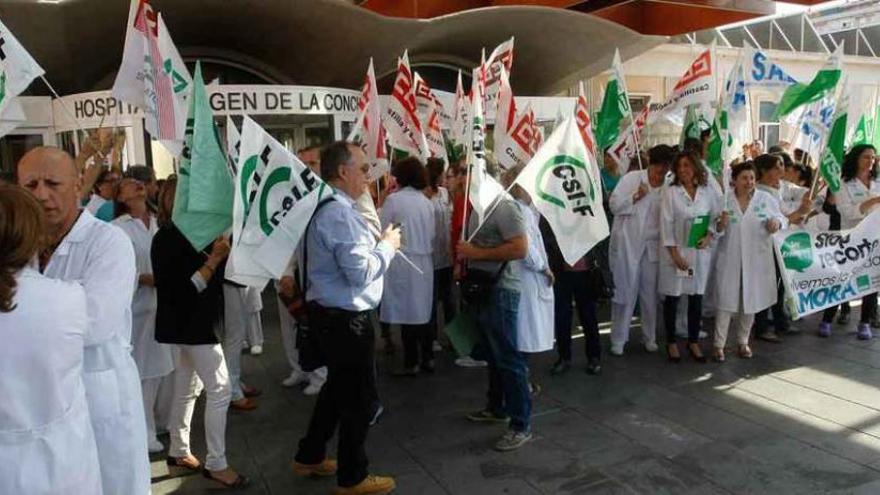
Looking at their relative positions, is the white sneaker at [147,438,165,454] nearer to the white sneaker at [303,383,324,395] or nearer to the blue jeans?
the white sneaker at [303,383,324,395]

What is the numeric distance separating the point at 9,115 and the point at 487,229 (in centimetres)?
312

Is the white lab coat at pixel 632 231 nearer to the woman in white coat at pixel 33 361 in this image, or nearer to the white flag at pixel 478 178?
the white flag at pixel 478 178

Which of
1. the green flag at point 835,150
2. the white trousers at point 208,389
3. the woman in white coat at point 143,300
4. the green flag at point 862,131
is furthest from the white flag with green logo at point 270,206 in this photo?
the green flag at point 862,131

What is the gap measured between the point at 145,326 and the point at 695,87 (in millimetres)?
6150

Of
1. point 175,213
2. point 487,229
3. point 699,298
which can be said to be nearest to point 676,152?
point 699,298

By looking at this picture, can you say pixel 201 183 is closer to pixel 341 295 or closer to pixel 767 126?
pixel 341 295

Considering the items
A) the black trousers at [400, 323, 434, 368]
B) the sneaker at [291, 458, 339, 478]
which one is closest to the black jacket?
the sneaker at [291, 458, 339, 478]

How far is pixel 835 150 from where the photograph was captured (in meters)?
6.06

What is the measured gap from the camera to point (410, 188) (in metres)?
5.79

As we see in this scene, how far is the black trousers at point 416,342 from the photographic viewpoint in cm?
594

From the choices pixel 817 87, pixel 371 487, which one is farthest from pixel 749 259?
pixel 371 487

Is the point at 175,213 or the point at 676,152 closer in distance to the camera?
the point at 175,213

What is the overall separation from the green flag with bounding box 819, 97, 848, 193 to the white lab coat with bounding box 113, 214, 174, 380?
552cm

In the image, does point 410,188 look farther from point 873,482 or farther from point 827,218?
point 827,218
